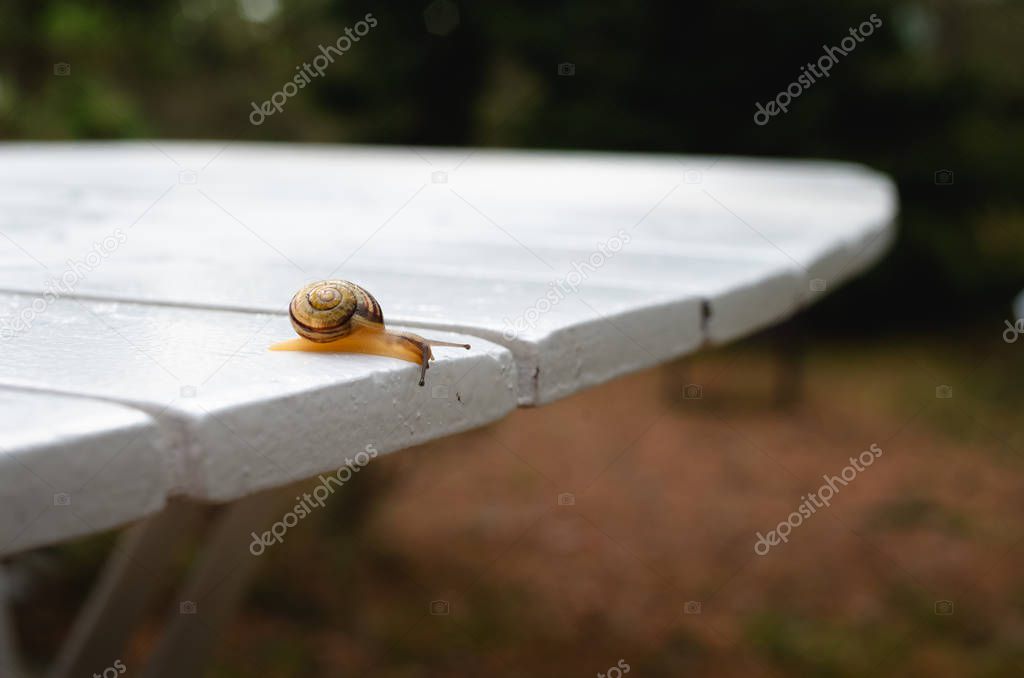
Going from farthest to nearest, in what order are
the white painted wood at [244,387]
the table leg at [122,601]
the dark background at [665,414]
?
the dark background at [665,414]
the table leg at [122,601]
the white painted wood at [244,387]

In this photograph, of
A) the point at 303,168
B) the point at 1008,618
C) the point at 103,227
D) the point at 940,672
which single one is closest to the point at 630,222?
the point at 103,227

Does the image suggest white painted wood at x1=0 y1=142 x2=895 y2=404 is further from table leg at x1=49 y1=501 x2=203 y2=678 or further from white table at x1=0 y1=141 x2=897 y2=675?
table leg at x1=49 y1=501 x2=203 y2=678

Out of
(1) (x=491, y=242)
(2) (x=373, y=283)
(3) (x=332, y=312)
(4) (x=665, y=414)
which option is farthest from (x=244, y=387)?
(4) (x=665, y=414)

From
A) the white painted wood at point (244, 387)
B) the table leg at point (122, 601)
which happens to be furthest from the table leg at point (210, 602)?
the white painted wood at point (244, 387)

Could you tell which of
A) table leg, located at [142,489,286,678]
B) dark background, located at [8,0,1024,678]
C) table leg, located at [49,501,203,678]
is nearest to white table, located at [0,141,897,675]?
table leg, located at [142,489,286,678]

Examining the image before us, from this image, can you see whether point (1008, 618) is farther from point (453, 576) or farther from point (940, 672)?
point (453, 576)

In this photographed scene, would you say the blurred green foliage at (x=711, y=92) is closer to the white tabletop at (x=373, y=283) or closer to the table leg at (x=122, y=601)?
the white tabletop at (x=373, y=283)
